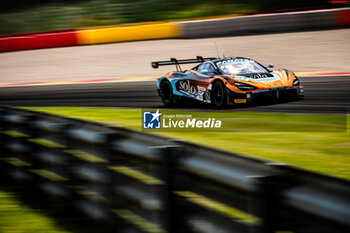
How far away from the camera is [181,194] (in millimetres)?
3023

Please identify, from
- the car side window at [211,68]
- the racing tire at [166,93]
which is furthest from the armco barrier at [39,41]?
the car side window at [211,68]

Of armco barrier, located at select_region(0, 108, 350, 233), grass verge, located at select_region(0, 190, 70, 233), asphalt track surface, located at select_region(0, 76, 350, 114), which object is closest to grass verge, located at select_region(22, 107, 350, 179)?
asphalt track surface, located at select_region(0, 76, 350, 114)

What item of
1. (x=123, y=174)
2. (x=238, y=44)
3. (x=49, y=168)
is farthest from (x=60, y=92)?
(x=123, y=174)

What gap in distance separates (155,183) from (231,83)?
6.66 m

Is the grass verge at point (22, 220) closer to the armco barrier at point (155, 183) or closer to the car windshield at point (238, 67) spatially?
the armco barrier at point (155, 183)

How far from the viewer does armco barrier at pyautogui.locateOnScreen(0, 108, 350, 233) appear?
2.22 m

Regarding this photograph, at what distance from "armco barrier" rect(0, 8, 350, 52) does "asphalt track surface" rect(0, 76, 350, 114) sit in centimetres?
676

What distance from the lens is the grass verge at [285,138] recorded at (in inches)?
234

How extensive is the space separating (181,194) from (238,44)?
18.0m

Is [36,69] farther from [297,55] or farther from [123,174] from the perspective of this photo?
[123,174]

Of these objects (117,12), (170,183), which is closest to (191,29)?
(117,12)

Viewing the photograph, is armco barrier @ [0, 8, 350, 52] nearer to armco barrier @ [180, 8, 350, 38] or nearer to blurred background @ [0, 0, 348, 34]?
armco barrier @ [180, 8, 350, 38]

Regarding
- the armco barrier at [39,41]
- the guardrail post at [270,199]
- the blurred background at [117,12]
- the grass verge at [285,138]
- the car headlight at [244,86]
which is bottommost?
the grass verge at [285,138]

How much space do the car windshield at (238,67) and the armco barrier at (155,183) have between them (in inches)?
219
